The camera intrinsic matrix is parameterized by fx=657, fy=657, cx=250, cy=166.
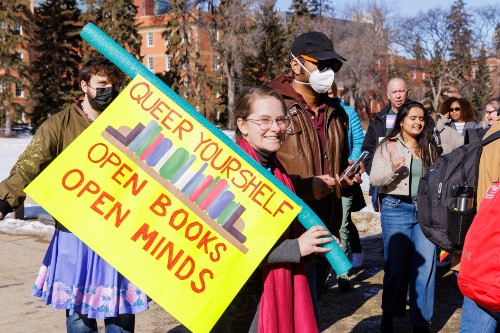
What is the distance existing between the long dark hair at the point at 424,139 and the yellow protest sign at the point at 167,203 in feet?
8.96

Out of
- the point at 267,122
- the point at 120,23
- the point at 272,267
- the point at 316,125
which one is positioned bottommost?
the point at 272,267

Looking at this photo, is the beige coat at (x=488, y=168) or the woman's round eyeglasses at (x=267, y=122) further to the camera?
the beige coat at (x=488, y=168)

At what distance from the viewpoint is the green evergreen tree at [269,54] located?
184 feet

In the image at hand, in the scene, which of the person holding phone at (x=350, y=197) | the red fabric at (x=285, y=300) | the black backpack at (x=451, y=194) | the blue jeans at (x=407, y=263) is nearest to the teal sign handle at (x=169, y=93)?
the red fabric at (x=285, y=300)

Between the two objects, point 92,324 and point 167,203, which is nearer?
point 167,203

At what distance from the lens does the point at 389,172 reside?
4816 mm

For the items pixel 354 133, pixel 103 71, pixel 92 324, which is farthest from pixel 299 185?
pixel 354 133

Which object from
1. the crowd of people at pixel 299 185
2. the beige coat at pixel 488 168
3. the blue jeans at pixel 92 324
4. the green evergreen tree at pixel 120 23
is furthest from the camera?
the green evergreen tree at pixel 120 23

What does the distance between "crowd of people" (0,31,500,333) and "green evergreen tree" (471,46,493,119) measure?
176 ft

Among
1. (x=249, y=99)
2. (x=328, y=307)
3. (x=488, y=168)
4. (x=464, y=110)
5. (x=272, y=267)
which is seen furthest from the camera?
(x=464, y=110)

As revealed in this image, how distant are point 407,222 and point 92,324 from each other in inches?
97.1

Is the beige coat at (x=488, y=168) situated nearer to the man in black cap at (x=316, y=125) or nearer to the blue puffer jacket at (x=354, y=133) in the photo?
the man in black cap at (x=316, y=125)

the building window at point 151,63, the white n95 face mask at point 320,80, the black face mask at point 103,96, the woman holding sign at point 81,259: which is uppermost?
the building window at point 151,63

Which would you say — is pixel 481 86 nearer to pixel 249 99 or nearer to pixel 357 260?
pixel 357 260
